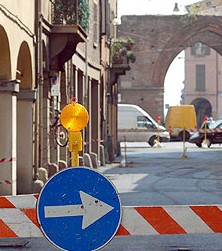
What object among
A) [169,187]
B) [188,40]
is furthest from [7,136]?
[188,40]

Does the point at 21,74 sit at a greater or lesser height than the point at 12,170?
greater

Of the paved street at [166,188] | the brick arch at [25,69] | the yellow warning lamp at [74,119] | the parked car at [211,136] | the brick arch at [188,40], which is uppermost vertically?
the brick arch at [188,40]

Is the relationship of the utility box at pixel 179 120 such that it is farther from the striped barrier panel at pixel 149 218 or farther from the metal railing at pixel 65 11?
the striped barrier panel at pixel 149 218

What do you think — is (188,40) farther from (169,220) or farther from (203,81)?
(169,220)

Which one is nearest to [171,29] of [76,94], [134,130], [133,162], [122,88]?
[122,88]

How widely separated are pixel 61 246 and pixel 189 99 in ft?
291

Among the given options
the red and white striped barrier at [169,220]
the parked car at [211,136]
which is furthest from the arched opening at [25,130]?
the parked car at [211,136]

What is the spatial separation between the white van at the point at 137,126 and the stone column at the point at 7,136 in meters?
34.7

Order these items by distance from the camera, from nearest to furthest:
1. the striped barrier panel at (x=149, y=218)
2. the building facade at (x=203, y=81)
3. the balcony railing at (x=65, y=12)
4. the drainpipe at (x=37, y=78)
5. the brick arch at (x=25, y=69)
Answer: the striped barrier panel at (x=149, y=218) < the brick arch at (x=25, y=69) < the drainpipe at (x=37, y=78) < the balcony railing at (x=65, y=12) < the building facade at (x=203, y=81)

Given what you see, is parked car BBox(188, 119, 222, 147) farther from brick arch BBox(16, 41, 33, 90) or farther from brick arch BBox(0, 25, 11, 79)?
brick arch BBox(0, 25, 11, 79)

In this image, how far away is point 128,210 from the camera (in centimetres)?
729

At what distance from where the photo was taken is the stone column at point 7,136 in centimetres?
1563

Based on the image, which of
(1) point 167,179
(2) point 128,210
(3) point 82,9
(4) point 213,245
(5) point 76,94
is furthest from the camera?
(5) point 76,94

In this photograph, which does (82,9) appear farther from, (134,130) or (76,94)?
(134,130)
